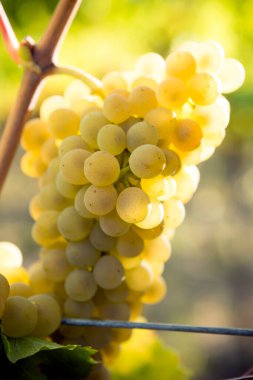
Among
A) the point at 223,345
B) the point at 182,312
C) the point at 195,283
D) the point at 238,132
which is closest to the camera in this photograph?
the point at 238,132

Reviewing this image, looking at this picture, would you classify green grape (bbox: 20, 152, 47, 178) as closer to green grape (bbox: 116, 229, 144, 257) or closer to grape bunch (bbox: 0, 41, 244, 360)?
grape bunch (bbox: 0, 41, 244, 360)

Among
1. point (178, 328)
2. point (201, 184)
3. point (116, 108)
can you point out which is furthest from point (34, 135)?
point (201, 184)

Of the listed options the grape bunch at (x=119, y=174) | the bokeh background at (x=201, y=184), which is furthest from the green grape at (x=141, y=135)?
the bokeh background at (x=201, y=184)

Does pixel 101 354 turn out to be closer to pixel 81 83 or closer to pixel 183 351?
pixel 81 83

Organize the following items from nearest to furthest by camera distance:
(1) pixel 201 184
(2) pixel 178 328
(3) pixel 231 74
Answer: (2) pixel 178 328, (3) pixel 231 74, (1) pixel 201 184

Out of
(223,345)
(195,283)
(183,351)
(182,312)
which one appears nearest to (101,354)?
(183,351)

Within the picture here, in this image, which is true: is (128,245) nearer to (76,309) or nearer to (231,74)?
(76,309)

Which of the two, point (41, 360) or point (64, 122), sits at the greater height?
point (64, 122)

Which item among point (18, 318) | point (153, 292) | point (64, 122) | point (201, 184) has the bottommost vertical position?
point (201, 184)
